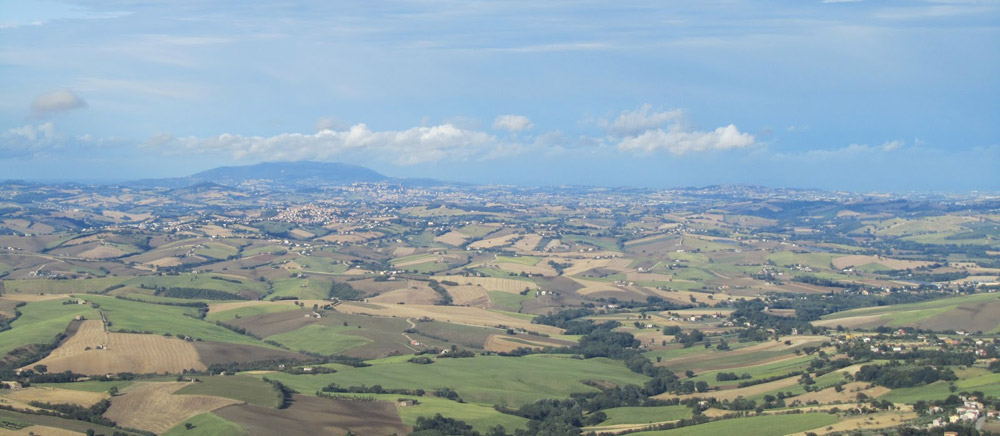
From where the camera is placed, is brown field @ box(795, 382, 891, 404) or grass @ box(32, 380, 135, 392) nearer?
grass @ box(32, 380, 135, 392)

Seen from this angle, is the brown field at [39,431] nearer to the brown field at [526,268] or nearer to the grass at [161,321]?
the grass at [161,321]

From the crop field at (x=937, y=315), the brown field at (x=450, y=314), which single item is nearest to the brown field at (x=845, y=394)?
the crop field at (x=937, y=315)

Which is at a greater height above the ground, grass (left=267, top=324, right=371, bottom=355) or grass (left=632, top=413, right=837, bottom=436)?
grass (left=632, top=413, right=837, bottom=436)

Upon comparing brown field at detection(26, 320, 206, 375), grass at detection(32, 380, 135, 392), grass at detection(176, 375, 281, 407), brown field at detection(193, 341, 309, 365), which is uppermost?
grass at detection(176, 375, 281, 407)

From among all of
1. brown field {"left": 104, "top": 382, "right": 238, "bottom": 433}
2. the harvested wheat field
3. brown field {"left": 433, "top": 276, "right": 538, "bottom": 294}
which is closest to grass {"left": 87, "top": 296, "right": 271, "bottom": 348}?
the harvested wheat field

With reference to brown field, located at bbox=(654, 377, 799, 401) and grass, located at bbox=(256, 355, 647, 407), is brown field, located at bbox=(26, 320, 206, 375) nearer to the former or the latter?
grass, located at bbox=(256, 355, 647, 407)

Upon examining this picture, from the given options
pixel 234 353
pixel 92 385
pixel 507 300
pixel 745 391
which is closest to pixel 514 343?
pixel 234 353
